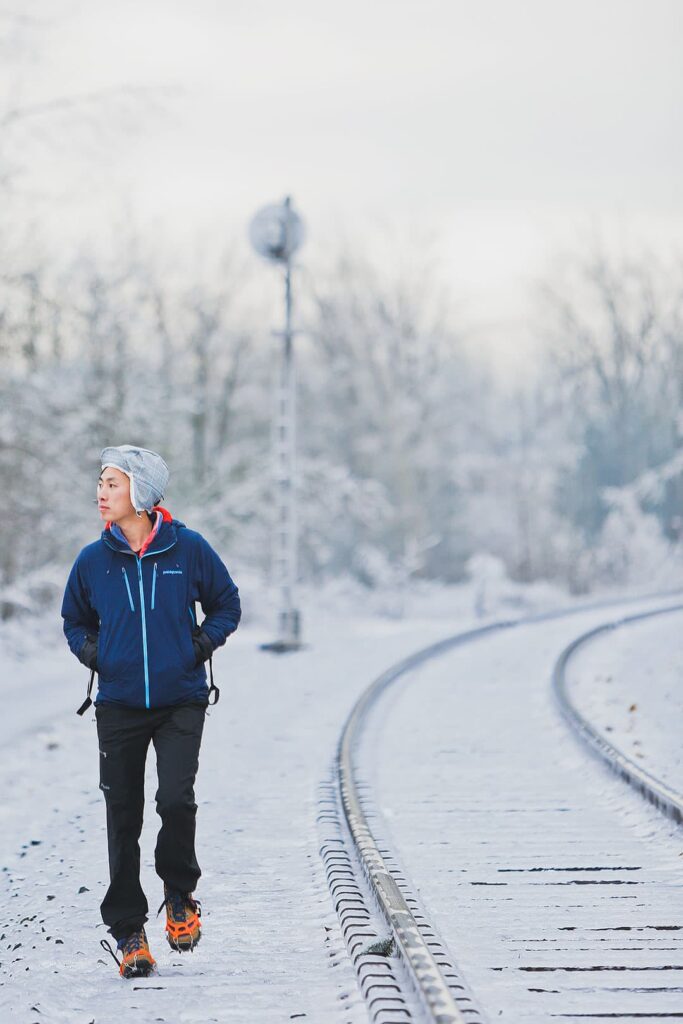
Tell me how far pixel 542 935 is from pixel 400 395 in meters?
32.5

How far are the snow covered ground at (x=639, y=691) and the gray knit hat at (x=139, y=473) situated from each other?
4.71 metres

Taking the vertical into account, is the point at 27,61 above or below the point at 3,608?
above

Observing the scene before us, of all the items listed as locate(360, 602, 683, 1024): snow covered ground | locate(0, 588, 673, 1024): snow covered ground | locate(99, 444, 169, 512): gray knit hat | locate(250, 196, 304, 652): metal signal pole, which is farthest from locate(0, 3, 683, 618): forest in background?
locate(99, 444, 169, 512): gray knit hat

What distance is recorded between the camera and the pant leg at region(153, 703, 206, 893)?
4391 mm

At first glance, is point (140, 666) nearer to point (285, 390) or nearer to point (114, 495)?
point (114, 495)

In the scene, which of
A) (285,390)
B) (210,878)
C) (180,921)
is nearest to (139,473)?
(180,921)

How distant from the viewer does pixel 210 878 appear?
5.63 meters

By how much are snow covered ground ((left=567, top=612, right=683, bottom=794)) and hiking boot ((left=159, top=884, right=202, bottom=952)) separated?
13.7ft

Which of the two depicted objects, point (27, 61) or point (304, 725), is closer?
point (304, 725)

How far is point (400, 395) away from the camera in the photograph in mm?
36594

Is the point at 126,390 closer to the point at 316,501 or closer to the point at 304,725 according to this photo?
the point at 316,501

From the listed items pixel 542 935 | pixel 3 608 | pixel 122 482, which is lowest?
pixel 3 608

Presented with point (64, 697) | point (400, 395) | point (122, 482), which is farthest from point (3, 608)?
point (400, 395)

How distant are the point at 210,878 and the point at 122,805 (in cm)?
140
